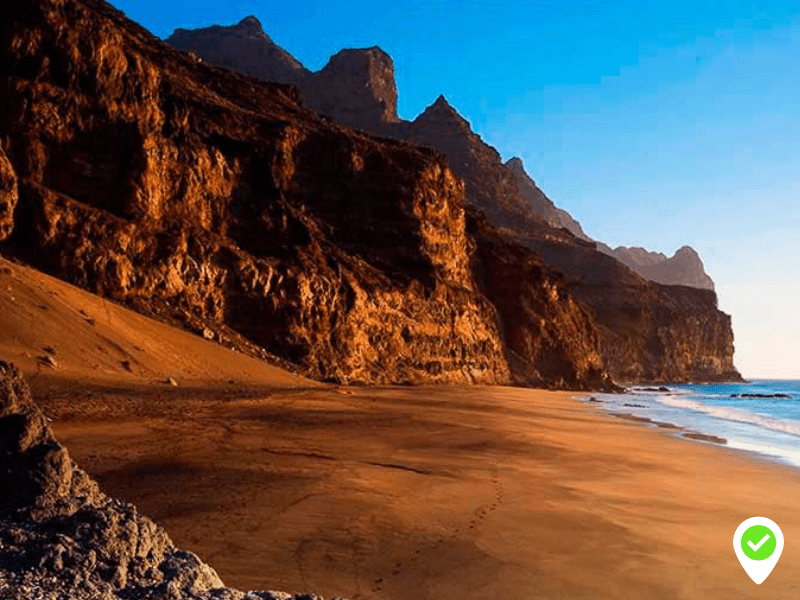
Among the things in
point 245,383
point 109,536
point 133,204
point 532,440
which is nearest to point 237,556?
point 109,536

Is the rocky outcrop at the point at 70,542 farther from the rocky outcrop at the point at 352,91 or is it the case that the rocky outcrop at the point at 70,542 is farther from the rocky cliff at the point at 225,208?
the rocky outcrop at the point at 352,91

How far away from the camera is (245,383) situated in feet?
84.7

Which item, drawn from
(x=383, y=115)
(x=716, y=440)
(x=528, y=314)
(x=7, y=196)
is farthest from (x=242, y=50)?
(x=716, y=440)

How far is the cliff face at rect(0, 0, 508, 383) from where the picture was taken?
31.4 meters

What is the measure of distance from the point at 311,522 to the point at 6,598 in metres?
4.11

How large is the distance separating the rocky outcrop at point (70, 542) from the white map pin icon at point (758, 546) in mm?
5132

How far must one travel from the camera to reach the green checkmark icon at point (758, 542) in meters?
7.94

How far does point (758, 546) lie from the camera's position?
8.35 metres

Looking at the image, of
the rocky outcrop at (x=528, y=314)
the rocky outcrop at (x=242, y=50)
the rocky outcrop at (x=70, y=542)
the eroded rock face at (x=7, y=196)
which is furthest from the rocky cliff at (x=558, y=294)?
the rocky outcrop at (x=70, y=542)

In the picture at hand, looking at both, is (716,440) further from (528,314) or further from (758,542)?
(528,314)

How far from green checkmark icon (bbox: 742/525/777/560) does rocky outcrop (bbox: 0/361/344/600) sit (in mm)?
5864

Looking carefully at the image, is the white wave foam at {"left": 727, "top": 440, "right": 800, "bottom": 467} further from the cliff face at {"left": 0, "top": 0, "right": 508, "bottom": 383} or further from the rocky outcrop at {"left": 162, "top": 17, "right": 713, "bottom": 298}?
the rocky outcrop at {"left": 162, "top": 17, "right": 713, "bottom": 298}

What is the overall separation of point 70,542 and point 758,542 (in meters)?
7.92

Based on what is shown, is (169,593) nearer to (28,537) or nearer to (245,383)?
(28,537)
